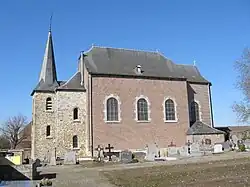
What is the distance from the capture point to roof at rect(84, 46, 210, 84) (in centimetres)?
3138

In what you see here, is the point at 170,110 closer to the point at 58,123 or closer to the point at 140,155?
the point at 140,155

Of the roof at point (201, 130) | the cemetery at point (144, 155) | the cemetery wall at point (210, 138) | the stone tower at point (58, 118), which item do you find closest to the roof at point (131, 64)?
the stone tower at point (58, 118)

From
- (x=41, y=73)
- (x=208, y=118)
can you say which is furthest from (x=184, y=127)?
(x=41, y=73)

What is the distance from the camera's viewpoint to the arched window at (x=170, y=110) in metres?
32.6

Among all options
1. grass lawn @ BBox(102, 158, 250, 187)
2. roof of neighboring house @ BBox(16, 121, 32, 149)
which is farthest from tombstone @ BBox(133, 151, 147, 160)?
roof of neighboring house @ BBox(16, 121, 32, 149)

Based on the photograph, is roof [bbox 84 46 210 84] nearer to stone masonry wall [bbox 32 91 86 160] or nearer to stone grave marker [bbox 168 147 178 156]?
stone masonry wall [bbox 32 91 86 160]

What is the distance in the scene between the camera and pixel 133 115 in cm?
3086

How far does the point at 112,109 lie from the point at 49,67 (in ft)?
28.1

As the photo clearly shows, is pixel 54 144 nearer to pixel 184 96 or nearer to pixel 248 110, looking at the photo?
pixel 184 96

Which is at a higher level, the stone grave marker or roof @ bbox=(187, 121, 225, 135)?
roof @ bbox=(187, 121, 225, 135)

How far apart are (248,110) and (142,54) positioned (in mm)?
13737

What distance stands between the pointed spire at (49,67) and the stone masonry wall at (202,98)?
52.7ft

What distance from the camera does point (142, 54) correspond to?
3544cm

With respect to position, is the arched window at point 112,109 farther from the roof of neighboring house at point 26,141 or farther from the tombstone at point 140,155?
the roof of neighboring house at point 26,141
